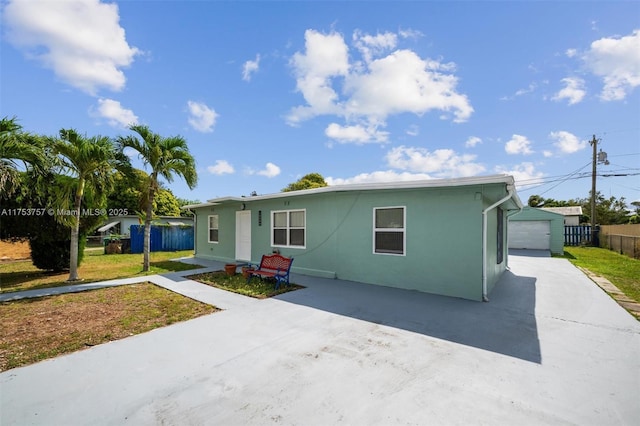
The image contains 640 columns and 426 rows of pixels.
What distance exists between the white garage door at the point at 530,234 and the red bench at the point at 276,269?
57.5 feet

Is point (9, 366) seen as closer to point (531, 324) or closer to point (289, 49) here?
point (531, 324)

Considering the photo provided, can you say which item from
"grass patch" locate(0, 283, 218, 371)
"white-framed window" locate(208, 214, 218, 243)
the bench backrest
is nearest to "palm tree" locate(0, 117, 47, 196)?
"grass patch" locate(0, 283, 218, 371)

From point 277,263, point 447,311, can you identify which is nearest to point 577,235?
point 447,311

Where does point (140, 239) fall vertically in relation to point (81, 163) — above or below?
below

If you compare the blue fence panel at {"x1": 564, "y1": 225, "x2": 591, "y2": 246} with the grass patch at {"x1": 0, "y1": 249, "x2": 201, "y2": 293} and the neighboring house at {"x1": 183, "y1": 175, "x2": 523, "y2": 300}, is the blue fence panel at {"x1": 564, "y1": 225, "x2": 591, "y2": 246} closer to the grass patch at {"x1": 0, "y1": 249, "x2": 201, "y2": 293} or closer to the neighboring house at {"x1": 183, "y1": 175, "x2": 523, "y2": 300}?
the neighboring house at {"x1": 183, "y1": 175, "x2": 523, "y2": 300}

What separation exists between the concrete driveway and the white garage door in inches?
592

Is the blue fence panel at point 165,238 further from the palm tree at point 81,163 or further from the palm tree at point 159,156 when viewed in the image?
the palm tree at point 81,163

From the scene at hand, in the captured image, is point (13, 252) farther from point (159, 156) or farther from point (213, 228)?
point (159, 156)

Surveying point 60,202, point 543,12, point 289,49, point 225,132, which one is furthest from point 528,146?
point 60,202

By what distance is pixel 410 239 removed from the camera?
6984 mm

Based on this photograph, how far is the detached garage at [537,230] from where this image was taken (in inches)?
658

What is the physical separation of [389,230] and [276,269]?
330cm

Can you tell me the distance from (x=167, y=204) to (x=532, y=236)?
3285 cm

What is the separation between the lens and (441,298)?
627 cm
